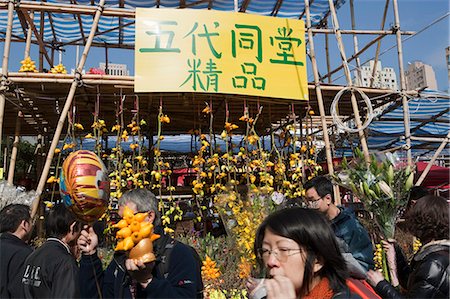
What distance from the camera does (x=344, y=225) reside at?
8.72 ft

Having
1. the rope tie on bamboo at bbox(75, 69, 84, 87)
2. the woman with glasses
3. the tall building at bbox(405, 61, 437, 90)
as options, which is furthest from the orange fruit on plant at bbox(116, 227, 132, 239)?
the tall building at bbox(405, 61, 437, 90)

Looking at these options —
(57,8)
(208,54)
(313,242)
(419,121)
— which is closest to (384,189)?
(313,242)

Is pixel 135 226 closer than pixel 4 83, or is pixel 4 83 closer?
pixel 135 226

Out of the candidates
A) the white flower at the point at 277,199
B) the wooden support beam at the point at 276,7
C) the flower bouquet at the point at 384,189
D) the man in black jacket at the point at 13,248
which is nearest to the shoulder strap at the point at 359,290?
the flower bouquet at the point at 384,189

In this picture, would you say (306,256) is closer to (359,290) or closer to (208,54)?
(359,290)

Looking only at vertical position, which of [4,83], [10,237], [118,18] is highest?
[118,18]

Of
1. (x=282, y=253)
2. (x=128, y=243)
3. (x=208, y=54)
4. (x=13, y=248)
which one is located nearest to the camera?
(x=282, y=253)

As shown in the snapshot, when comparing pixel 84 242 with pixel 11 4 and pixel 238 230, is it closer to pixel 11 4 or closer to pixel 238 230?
pixel 238 230

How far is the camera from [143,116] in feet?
19.0

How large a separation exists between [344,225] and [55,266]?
189cm

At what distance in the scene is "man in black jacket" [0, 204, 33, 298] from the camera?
7.89ft

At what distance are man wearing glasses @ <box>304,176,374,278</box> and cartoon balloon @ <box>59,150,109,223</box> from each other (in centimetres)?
138

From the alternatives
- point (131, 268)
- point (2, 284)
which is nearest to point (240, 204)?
point (131, 268)

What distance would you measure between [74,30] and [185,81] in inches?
172
